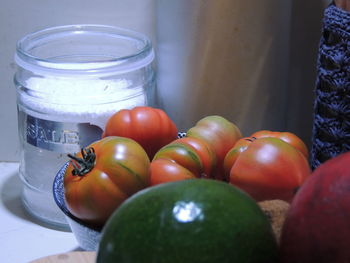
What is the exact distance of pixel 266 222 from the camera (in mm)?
312

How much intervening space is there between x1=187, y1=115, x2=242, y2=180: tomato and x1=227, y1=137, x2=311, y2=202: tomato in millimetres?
103

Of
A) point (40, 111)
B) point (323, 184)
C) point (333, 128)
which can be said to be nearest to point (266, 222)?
point (323, 184)

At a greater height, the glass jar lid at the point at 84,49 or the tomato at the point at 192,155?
the glass jar lid at the point at 84,49

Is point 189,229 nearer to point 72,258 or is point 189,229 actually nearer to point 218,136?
point 72,258

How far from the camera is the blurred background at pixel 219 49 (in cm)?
69

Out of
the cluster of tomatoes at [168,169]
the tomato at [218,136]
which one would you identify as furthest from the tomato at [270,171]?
the tomato at [218,136]

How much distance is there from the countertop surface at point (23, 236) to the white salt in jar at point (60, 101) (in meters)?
0.02

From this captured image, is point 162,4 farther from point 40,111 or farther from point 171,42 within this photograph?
point 40,111

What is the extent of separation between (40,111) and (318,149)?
0.34 metres

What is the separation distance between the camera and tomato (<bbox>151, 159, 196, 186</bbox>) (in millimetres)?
529

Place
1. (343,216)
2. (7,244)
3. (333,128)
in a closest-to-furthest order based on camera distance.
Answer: (343,216), (333,128), (7,244)

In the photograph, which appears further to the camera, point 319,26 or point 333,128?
point 319,26

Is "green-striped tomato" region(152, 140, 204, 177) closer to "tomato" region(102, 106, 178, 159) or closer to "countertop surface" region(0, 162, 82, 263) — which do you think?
"tomato" region(102, 106, 178, 159)

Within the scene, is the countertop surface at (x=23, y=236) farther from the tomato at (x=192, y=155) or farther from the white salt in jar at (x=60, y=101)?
the tomato at (x=192, y=155)
